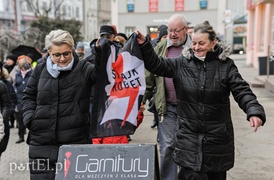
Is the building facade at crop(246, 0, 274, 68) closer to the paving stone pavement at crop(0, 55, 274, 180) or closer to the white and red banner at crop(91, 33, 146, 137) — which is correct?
the paving stone pavement at crop(0, 55, 274, 180)

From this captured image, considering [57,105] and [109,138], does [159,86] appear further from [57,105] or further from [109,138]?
[57,105]

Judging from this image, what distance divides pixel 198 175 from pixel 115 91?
0.98 m

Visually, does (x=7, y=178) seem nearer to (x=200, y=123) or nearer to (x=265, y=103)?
(x=200, y=123)

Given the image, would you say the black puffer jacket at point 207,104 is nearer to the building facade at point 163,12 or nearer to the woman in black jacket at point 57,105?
the woman in black jacket at point 57,105

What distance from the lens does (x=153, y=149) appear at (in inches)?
119

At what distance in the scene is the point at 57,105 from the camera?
3.27m

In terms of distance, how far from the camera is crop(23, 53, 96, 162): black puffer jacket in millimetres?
3277

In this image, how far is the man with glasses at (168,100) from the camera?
13.7 ft

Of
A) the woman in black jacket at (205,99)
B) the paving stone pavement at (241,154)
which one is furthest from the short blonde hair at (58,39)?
the paving stone pavement at (241,154)

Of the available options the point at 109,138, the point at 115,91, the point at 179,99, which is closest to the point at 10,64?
the point at 109,138

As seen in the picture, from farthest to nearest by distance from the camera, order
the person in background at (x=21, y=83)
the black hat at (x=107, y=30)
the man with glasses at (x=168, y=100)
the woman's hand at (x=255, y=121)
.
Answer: the person in background at (x=21, y=83) < the black hat at (x=107, y=30) < the man with glasses at (x=168, y=100) < the woman's hand at (x=255, y=121)

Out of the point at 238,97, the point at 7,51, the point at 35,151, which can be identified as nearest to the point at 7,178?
the point at 35,151

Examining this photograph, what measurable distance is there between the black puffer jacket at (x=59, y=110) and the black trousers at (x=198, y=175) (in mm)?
888

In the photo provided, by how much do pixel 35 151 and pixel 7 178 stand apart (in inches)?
89.4
